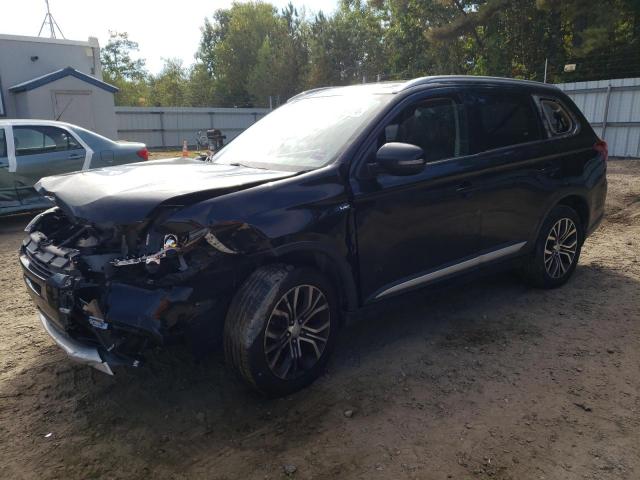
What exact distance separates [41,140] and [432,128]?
665 centimetres

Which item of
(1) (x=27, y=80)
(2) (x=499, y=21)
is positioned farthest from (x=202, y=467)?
(2) (x=499, y=21)

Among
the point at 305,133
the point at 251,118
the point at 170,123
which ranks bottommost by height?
the point at 305,133

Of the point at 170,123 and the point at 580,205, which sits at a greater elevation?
the point at 170,123

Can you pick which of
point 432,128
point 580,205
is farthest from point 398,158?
point 580,205

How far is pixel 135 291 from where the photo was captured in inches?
103

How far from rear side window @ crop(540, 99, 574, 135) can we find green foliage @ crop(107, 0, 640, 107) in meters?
16.1

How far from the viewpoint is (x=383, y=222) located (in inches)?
A: 132

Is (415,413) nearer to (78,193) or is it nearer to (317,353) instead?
(317,353)

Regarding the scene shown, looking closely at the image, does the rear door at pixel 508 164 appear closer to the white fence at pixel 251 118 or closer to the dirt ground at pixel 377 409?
the dirt ground at pixel 377 409

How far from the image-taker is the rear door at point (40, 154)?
7.63 metres

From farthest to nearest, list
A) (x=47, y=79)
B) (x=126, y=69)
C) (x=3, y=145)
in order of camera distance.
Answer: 1. (x=126, y=69)
2. (x=47, y=79)
3. (x=3, y=145)

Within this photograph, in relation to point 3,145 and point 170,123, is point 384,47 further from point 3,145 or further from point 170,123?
point 3,145

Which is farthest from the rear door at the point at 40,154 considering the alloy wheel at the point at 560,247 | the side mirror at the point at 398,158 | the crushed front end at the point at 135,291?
the alloy wheel at the point at 560,247

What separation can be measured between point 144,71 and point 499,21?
4881cm
